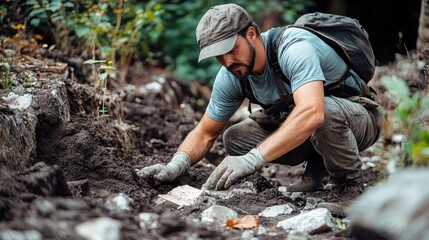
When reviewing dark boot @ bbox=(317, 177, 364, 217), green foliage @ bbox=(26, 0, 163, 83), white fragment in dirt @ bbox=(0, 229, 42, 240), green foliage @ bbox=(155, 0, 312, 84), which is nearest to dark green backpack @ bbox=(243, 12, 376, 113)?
dark boot @ bbox=(317, 177, 364, 217)

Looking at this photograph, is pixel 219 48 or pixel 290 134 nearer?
pixel 290 134

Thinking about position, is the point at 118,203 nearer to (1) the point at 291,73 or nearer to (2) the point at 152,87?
(1) the point at 291,73

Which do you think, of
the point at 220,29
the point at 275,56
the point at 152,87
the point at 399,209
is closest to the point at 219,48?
the point at 220,29

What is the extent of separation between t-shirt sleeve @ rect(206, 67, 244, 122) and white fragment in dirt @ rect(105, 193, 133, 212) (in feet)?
4.98

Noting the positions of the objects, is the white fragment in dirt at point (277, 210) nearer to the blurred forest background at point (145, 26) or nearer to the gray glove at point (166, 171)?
the gray glove at point (166, 171)

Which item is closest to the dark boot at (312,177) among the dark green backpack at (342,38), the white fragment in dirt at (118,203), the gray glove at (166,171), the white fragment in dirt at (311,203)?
the white fragment in dirt at (311,203)

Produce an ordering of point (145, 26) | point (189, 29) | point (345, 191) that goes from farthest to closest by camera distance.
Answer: point (189, 29)
point (145, 26)
point (345, 191)

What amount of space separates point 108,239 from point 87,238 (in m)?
0.08

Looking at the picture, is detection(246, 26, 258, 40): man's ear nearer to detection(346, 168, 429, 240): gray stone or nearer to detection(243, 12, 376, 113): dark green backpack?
detection(243, 12, 376, 113): dark green backpack

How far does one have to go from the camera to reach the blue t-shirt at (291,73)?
3.53 meters

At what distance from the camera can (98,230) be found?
212 centimetres

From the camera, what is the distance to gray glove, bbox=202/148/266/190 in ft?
11.7

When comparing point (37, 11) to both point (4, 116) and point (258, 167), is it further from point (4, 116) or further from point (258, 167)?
point (258, 167)

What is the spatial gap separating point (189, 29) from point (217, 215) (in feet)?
19.0
